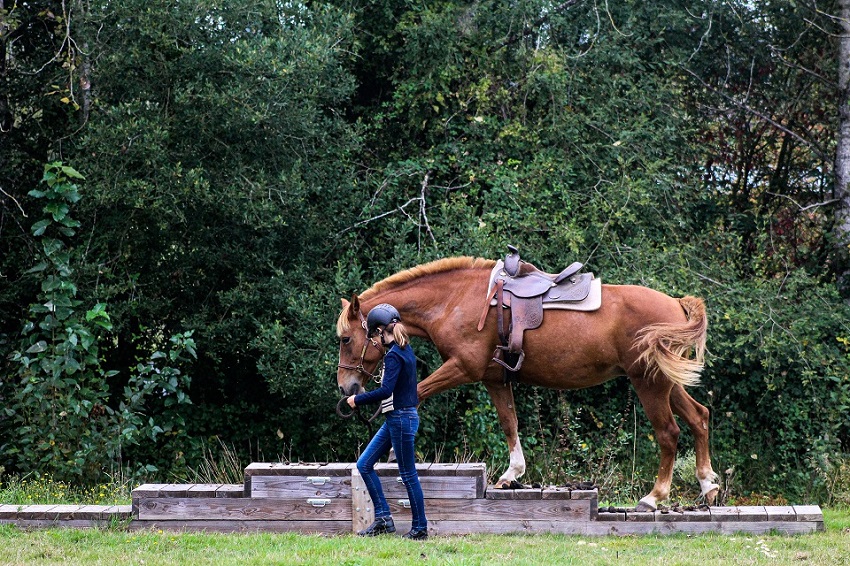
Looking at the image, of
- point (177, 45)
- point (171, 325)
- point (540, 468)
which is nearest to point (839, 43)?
point (540, 468)

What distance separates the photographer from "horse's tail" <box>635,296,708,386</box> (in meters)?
6.99

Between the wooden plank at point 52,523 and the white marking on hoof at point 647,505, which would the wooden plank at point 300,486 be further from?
the white marking on hoof at point 647,505

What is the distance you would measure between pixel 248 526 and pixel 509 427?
222cm

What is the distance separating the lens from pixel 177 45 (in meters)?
11.2

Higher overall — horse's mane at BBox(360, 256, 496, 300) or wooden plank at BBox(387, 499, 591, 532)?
horse's mane at BBox(360, 256, 496, 300)

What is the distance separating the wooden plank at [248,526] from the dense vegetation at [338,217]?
276 centimetres

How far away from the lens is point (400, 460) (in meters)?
6.83

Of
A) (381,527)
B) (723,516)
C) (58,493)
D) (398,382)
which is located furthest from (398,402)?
(58,493)

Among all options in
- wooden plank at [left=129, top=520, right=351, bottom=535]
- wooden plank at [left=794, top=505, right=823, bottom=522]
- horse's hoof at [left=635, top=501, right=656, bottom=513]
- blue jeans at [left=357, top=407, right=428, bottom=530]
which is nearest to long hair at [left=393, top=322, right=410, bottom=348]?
blue jeans at [left=357, top=407, right=428, bottom=530]

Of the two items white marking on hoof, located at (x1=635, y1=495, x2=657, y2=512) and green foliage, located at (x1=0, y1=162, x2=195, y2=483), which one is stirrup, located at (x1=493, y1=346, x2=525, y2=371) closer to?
white marking on hoof, located at (x1=635, y1=495, x2=657, y2=512)

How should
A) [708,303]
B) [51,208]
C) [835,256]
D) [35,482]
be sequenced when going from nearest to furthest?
[35,482] < [51,208] < [708,303] < [835,256]

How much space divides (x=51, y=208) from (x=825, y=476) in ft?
31.1

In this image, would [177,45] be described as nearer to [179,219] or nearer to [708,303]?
[179,219]

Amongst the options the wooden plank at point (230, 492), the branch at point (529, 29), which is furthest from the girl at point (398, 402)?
the branch at point (529, 29)
